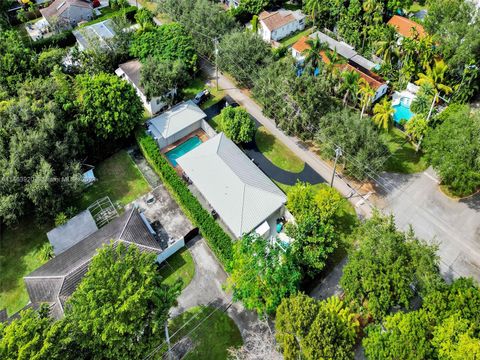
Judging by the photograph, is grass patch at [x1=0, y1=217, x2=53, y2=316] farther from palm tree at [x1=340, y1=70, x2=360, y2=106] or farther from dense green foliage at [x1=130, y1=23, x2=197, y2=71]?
palm tree at [x1=340, y1=70, x2=360, y2=106]

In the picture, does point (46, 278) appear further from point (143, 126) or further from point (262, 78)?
point (262, 78)

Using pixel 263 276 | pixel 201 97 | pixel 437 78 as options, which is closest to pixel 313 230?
pixel 263 276

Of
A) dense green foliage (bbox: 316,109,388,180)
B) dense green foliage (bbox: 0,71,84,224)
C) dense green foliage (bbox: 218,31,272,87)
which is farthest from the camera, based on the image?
dense green foliage (bbox: 218,31,272,87)

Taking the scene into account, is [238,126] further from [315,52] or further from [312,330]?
[312,330]

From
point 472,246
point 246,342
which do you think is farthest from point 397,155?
point 246,342

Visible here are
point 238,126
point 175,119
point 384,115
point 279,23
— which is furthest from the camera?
point 279,23

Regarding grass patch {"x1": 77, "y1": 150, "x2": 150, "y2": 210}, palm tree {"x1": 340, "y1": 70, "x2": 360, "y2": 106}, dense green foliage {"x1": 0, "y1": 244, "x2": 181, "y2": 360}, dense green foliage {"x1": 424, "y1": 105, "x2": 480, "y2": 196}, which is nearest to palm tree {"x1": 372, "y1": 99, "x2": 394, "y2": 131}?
palm tree {"x1": 340, "y1": 70, "x2": 360, "y2": 106}

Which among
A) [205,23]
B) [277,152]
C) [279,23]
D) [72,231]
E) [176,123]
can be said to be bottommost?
[277,152]
